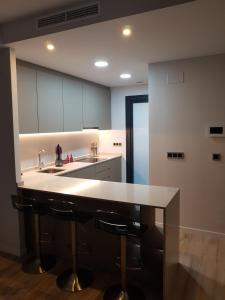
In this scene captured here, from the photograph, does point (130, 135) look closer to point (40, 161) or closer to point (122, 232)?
point (40, 161)

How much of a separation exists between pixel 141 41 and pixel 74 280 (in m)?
2.54

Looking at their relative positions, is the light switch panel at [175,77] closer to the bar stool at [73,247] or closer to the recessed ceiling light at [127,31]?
the recessed ceiling light at [127,31]

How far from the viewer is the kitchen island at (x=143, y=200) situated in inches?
81.4

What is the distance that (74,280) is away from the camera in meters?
2.43

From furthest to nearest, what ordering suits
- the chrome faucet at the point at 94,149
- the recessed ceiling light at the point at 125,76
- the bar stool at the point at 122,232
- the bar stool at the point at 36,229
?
the chrome faucet at the point at 94,149, the recessed ceiling light at the point at 125,76, the bar stool at the point at 36,229, the bar stool at the point at 122,232

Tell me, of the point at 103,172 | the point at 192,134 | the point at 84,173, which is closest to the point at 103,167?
the point at 103,172

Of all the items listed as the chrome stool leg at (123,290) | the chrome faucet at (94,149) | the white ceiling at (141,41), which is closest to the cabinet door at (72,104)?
the white ceiling at (141,41)

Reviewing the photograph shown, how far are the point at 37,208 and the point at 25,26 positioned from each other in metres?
1.86

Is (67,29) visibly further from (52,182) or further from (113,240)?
(113,240)

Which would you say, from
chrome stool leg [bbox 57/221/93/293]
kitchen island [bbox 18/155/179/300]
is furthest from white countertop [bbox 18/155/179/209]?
Answer: chrome stool leg [bbox 57/221/93/293]

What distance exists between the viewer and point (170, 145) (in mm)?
Answer: 3527

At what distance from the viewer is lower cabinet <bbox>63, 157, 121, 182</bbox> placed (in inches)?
156

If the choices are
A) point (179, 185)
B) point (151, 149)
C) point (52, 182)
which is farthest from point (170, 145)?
point (52, 182)

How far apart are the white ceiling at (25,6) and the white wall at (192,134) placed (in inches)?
67.4
